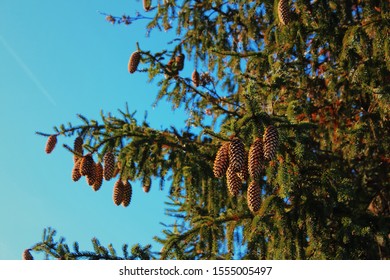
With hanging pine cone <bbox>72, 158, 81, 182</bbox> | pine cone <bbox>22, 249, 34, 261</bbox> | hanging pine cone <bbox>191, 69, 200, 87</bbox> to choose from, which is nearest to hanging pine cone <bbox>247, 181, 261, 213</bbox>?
hanging pine cone <bbox>72, 158, 81, 182</bbox>

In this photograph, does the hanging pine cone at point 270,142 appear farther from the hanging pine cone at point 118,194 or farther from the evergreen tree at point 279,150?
A: the hanging pine cone at point 118,194

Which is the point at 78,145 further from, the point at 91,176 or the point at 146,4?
the point at 146,4

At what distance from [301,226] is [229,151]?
173 cm

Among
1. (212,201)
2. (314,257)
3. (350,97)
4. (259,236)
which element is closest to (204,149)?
(212,201)

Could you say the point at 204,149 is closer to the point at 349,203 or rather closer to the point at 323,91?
the point at 349,203

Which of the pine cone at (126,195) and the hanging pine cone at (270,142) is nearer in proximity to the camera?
the hanging pine cone at (270,142)

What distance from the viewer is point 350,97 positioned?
6492 mm

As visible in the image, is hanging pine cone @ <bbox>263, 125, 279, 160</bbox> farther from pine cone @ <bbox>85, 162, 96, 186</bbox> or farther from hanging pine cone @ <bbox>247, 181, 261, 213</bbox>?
pine cone @ <bbox>85, 162, 96, 186</bbox>

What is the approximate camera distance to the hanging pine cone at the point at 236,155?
3135 millimetres

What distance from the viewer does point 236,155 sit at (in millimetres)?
3154

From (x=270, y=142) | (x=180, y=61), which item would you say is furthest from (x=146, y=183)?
(x=270, y=142)

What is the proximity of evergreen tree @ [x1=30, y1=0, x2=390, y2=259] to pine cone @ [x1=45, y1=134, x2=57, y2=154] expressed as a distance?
2 cm

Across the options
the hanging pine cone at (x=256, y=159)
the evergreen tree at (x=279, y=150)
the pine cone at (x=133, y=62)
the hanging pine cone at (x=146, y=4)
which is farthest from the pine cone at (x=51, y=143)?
the hanging pine cone at (x=146, y=4)
